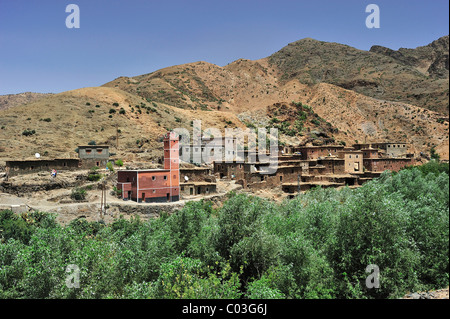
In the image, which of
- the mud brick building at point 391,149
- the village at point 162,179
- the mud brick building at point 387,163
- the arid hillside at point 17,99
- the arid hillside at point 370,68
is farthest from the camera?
the arid hillside at point 17,99

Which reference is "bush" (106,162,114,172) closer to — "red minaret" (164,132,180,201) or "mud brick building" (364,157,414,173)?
"red minaret" (164,132,180,201)

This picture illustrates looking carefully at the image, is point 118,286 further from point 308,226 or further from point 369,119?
point 369,119

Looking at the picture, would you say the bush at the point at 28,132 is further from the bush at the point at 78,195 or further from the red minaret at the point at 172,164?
the red minaret at the point at 172,164

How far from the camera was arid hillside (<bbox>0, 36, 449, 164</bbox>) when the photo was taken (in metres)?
44.9

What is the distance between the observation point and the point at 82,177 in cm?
3256

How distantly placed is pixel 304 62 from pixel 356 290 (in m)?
115

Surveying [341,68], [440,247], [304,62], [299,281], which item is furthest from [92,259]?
[304,62]

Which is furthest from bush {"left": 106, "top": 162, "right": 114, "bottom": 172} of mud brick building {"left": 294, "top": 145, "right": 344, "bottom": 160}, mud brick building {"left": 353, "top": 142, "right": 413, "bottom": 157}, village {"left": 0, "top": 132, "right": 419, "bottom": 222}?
mud brick building {"left": 353, "top": 142, "right": 413, "bottom": 157}

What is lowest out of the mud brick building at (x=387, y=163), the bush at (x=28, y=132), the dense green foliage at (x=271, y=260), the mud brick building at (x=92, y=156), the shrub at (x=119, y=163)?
the dense green foliage at (x=271, y=260)

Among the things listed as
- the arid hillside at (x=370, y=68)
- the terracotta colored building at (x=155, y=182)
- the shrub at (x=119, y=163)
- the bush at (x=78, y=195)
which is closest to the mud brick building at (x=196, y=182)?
A: the terracotta colored building at (x=155, y=182)

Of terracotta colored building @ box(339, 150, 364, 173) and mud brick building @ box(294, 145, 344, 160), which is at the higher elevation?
mud brick building @ box(294, 145, 344, 160)

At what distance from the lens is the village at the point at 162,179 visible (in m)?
28.5

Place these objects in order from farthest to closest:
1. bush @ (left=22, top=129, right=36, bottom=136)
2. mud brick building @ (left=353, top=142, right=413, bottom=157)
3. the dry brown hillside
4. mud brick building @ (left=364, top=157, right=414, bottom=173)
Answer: mud brick building @ (left=353, top=142, right=413, bottom=157) < bush @ (left=22, top=129, right=36, bottom=136) < the dry brown hillside < mud brick building @ (left=364, top=157, right=414, bottom=173)
